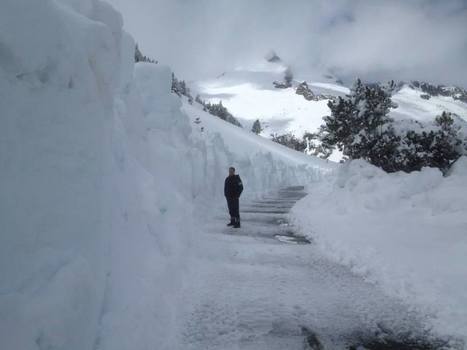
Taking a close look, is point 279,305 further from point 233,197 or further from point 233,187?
point 233,187

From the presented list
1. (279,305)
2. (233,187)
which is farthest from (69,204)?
(233,187)

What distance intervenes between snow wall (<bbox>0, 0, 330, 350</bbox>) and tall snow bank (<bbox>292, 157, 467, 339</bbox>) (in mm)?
3295

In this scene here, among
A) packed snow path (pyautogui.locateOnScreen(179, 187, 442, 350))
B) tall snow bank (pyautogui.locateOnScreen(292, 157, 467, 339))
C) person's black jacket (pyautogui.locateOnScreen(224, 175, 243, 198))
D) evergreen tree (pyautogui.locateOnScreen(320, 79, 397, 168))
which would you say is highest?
evergreen tree (pyautogui.locateOnScreen(320, 79, 397, 168))

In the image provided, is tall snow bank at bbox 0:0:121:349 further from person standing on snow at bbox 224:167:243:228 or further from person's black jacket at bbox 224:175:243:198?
person's black jacket at bbox 224:175:243:198

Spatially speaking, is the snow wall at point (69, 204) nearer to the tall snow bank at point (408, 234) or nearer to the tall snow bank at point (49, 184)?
the tall snow bank at point (49, 184)

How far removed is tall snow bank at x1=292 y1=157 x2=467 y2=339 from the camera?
5.16 m

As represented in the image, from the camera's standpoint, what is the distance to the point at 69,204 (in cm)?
325

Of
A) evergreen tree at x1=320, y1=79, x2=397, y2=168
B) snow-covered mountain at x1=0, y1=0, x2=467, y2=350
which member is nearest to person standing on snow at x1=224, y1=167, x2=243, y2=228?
snow-covered mountain at x1=0, y1=0, x2=467, y2=350

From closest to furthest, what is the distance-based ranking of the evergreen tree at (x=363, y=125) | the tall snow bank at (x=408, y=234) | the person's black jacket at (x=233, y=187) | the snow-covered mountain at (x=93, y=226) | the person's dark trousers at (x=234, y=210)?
the snow-covered mountain at (x=93, y=226)
the tall snow bank at (x=408, y=234)
the person's dark trousers at (x=234, y=210)
the person's black jacket at (x=233, y=187)
the evergreen tree at (x=363, y=125)

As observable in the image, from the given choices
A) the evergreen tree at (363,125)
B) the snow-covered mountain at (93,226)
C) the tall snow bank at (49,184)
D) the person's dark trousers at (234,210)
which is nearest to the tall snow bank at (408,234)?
the snow-covered mountain at (93,226)

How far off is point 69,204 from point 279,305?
10.0 feet

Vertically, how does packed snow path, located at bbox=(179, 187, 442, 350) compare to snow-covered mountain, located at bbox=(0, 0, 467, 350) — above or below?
below

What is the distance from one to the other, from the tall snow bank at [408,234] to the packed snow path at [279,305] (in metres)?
0.40

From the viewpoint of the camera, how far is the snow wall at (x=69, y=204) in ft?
8.61
